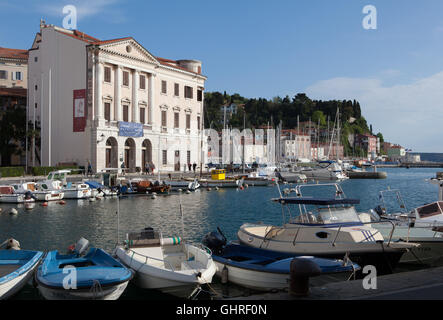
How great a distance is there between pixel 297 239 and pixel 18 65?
230 ft

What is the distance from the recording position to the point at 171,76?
217ft

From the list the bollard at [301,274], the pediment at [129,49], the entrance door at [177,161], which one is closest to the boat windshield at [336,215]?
the bollard at [301,274]

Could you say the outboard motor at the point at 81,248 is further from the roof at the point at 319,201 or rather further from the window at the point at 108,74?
the window at the point at 108,74

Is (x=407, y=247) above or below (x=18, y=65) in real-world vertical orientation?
below

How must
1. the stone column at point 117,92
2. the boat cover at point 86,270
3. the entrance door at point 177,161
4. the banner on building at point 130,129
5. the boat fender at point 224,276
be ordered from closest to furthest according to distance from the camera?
the boat cover at point 86,270 < the boat fender at point 224,276 < the banner on building at point 130,129 < the stone column at point 117,92 < the entrance door at point 177,161

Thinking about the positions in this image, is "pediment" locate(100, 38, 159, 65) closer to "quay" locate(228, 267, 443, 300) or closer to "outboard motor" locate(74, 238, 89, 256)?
"outboard motor" locate(74, 238, 89, 256)

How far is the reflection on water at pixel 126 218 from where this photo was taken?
2273 cm

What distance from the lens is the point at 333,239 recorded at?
15109mm

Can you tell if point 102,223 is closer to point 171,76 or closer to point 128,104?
point 128,104

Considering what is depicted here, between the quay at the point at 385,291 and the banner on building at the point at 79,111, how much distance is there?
4852 centimetres

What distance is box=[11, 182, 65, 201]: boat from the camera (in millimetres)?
36812

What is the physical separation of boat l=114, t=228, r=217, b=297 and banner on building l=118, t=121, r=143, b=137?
139 ft
